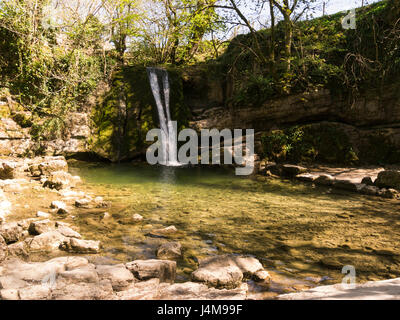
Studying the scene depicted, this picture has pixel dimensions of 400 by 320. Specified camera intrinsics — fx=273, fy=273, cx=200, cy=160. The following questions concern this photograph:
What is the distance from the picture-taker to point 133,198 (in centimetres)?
565

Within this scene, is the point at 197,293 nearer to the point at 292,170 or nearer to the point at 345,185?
the point at 345,185

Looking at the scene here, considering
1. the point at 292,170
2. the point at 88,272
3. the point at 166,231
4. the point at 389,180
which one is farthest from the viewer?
the point at 292,170

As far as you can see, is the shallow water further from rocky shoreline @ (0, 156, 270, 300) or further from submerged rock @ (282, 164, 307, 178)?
submerged rock @ (282, 164, 307, 178)

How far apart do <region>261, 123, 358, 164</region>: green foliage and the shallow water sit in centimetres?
278

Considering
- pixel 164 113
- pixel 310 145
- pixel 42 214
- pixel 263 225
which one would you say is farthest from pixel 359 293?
pixel 164 113

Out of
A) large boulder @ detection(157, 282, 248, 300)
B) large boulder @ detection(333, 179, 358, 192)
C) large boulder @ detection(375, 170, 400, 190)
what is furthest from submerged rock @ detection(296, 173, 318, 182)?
large boulder @ detection(157, 282, 248, 300)

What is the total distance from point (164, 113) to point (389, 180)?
8.71 metres

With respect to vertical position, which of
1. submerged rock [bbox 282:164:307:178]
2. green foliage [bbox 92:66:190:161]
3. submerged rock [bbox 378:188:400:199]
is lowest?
submerged rock [bbox 378:188:400:199]

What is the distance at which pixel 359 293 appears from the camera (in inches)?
75.5

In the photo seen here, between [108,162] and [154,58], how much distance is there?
7.41 meters

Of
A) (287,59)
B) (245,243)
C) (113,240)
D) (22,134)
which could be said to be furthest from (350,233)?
(22,134)

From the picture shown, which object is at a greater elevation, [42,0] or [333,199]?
[42,0]

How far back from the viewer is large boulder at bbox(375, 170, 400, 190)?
6.14 meters

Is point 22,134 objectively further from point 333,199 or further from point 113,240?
point 333,199
